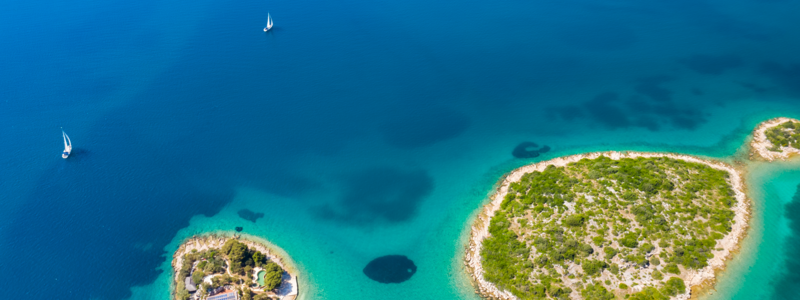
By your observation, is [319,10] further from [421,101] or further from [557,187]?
[557,187]

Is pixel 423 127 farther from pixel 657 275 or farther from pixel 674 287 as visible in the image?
pixel 674 287

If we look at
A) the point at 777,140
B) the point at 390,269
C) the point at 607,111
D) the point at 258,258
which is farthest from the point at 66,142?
the point at 777,140

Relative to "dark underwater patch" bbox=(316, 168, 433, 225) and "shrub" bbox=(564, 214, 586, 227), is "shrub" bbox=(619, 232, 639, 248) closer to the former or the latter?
"shrub" bbox=(564, 214, 586, 227)

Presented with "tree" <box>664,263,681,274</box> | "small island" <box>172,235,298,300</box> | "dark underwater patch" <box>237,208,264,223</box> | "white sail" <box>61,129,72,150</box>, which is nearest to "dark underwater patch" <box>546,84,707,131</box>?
"tree" <box>664,263,681,274</box>

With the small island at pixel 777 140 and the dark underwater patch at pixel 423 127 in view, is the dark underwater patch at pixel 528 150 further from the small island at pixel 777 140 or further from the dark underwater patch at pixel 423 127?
the small island at pixel 777 140

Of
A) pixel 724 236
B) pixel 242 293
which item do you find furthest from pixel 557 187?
pixel 242 293

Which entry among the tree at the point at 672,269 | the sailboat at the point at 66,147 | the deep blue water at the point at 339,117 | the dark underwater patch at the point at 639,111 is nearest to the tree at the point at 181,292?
the deep blue water at the point at 339,117
